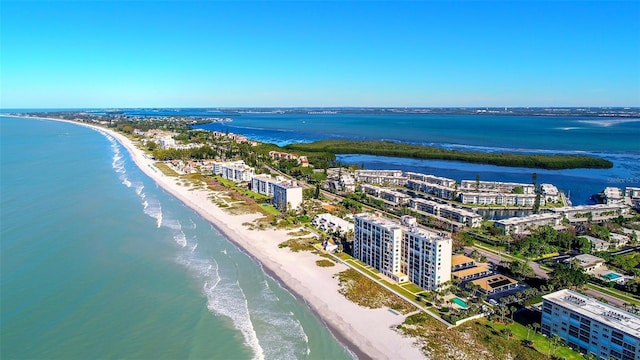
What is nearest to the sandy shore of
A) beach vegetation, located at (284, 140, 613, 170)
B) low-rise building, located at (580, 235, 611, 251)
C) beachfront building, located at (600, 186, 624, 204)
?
low-rise building, located at (580, 235, 611, 251)

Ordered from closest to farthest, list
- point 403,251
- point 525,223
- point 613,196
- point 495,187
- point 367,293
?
point 367,293 → point 403,251 → point 525,223 → point 613,196 → point 495,187

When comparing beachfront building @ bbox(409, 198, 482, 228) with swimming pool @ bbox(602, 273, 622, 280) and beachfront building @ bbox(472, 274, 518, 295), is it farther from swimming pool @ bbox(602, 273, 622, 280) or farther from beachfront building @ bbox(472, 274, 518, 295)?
beachfront building @ bbox(472, 274, 518, 295)

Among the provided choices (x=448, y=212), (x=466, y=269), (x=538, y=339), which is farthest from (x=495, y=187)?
(x=538, y=339)

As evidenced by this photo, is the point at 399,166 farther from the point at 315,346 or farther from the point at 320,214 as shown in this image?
the point at 315,346

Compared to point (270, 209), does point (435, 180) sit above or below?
above

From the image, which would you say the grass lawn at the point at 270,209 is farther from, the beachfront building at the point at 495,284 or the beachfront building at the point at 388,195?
the beachfront building at the point at 495,284

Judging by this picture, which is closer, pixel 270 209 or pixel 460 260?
pixel 460 260

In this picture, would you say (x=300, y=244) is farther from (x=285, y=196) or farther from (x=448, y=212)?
(x=448, y=212)
